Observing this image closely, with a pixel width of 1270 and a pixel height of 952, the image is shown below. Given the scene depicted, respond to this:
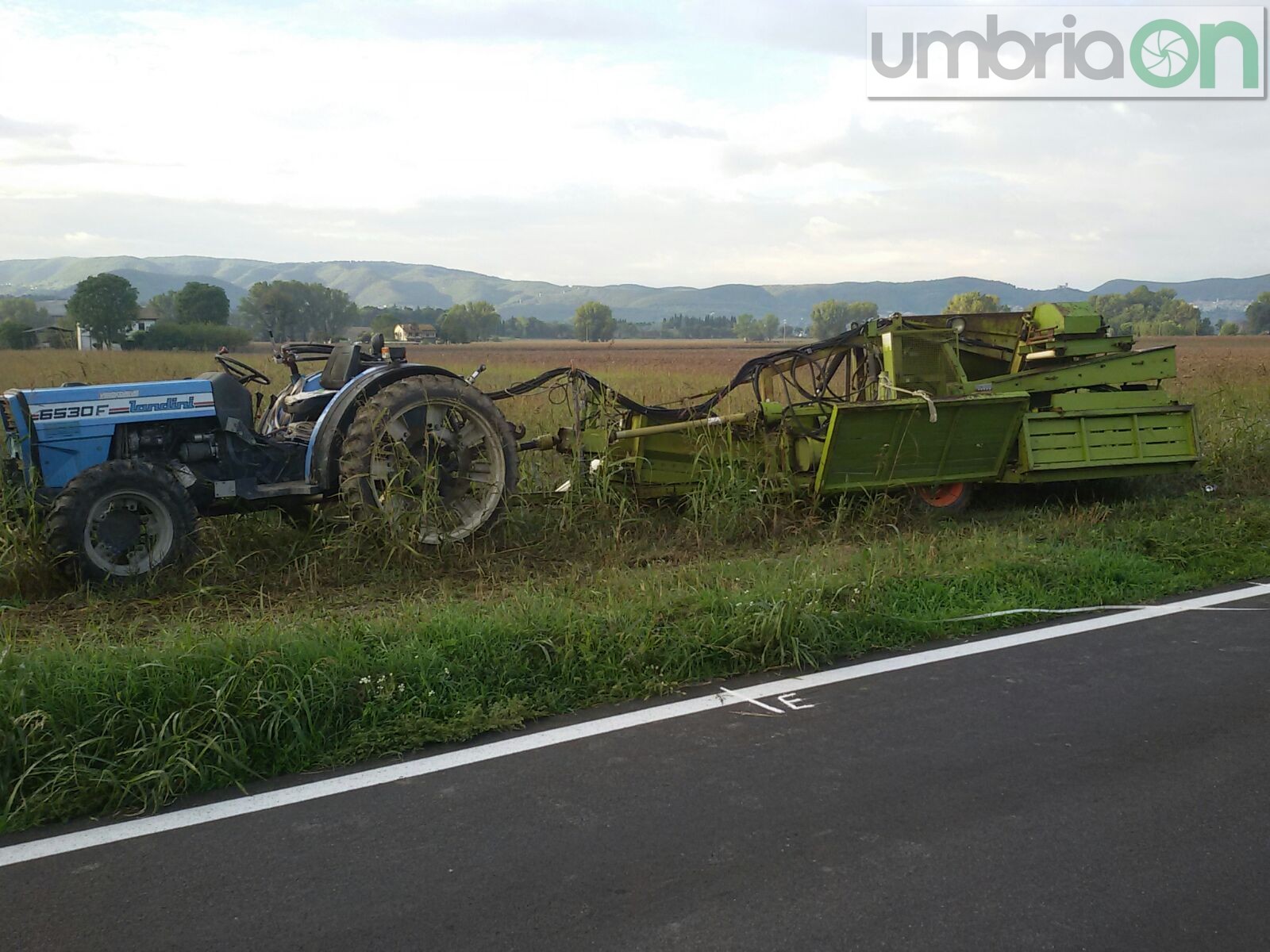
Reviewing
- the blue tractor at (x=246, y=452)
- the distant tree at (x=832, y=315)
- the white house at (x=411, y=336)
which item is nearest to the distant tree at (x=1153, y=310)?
the distant tree at (x=832, y=315)

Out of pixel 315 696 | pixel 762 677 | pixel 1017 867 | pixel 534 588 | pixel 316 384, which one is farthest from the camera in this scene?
pixel 316 384

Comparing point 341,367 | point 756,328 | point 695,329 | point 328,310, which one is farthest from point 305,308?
point 695,329

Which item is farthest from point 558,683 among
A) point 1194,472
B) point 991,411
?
point 1194,472

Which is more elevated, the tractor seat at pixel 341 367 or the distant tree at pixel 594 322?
the distant tree at pixel 594 322

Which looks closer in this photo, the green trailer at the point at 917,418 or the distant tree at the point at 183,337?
the green trailer at the point at 917,418

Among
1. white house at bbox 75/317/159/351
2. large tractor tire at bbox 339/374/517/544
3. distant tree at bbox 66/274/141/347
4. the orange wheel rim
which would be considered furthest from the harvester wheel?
distant tree at bbox 66/274/141/347

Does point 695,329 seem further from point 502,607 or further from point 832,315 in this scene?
point 502,607

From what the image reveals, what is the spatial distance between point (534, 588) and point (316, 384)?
2.89 metres

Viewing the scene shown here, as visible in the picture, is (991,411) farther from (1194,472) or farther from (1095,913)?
(1095,913)

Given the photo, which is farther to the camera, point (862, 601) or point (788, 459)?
point (788, 459)

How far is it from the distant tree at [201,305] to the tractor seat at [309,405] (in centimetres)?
2791

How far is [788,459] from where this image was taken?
8.50 m

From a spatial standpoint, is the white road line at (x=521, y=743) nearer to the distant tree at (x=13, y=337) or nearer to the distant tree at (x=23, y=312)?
the distant tree at (x=13, y=337)

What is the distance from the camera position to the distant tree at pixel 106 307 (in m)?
34.4
